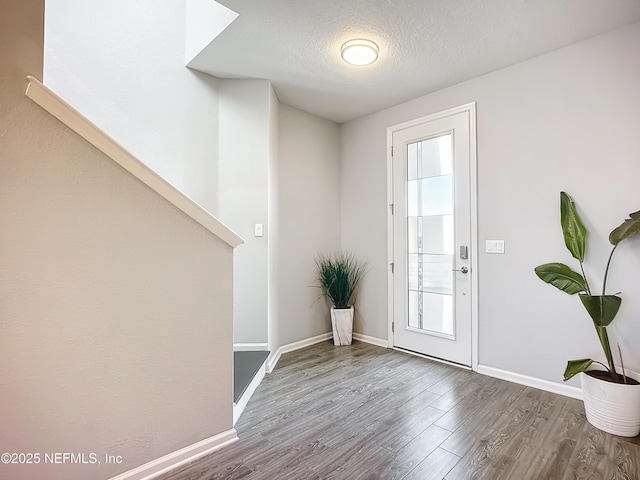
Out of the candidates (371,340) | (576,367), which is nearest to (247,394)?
(371,340)

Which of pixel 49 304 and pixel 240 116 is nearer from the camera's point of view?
pixel 49 304

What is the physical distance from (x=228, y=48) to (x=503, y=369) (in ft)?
11.7

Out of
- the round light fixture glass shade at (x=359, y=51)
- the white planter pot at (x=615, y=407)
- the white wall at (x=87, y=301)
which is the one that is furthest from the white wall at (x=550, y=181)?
the white wall at (x=87, y=301)

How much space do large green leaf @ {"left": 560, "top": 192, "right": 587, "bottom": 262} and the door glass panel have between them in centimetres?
92

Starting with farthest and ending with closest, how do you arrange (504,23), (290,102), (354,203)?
(354,203)
(290,102)
(504,23)

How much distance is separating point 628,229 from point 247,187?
2.86 meters

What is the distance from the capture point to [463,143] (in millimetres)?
2932

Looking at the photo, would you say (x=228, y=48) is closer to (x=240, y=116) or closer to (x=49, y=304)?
(x=240, y=116)

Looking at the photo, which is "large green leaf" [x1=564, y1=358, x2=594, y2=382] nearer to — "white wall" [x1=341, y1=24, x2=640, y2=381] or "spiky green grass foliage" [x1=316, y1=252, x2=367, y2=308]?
"white wall" [x1=341, y1=24, x2=640, y2=381]

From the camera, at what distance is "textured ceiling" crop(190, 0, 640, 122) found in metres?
2.00

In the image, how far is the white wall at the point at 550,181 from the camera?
2.16m

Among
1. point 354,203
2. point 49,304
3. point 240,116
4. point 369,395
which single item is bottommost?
point 369,395

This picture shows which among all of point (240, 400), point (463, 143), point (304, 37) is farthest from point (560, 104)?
point (240, 400)

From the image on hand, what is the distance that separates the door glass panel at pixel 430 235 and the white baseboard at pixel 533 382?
0.46 m
